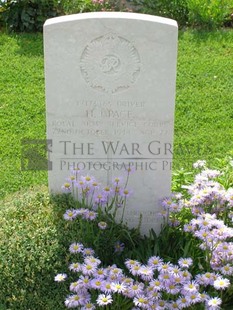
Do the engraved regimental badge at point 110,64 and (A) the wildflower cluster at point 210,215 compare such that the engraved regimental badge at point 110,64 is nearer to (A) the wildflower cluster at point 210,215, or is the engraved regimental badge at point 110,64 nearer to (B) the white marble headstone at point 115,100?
(B) the white marble headstone at point 115,100

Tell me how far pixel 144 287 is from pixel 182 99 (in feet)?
11.4

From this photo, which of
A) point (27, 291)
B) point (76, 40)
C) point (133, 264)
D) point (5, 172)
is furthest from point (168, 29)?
point (5, 172)

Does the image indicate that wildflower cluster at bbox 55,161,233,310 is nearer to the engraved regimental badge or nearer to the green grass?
the engraved regimental badge

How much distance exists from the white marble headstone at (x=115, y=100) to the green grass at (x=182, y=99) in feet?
3.86

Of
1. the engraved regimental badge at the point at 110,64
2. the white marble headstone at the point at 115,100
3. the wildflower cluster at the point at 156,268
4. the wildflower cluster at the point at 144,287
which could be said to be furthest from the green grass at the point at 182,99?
the wildflower cluster at the point at 144,287

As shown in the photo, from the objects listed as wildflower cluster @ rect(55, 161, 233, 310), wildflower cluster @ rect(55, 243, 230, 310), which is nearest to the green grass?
wildflower cluster @ rect(55, 161, 233, 310)

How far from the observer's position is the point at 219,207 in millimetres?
4094

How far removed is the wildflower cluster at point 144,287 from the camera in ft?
11.0

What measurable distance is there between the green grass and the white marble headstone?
1.18m

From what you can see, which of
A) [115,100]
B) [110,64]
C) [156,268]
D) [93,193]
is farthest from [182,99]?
[156,268]

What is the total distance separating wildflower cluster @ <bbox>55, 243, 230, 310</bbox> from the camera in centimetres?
Answer: 334

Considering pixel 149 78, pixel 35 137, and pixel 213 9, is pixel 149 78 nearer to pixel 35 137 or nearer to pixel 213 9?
pixel 35 137

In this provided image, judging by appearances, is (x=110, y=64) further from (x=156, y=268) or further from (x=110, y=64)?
(x=156, y=268)

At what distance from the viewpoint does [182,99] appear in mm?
6641
